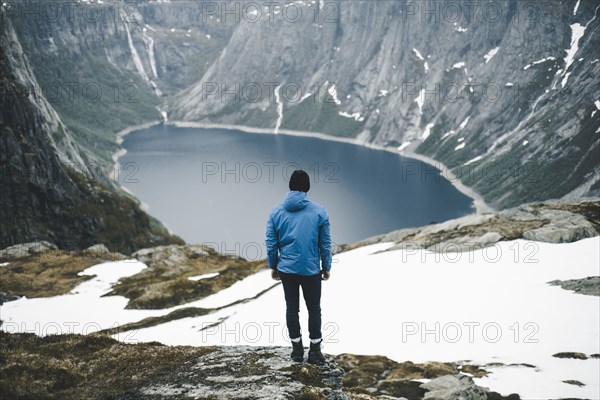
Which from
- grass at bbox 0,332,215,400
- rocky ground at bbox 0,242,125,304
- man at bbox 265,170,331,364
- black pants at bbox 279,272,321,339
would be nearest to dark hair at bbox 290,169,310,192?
man at bbox 265,170,331,364

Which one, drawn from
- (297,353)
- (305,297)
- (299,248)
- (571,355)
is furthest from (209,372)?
(571,355)

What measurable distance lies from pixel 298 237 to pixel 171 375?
4.44 metres

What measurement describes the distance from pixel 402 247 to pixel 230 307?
53.1 feet

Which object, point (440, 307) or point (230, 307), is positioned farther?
point (230, 307)

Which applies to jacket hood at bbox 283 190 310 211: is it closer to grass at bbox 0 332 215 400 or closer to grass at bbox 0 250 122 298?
grass at bbox 0 332 215 400

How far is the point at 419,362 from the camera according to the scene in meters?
21.0

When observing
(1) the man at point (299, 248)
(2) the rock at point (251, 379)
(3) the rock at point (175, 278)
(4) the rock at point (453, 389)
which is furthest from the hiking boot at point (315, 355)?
(3) the rock at point (175, 278)

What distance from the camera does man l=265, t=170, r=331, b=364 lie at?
11.8 meters

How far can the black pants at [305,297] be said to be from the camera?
11930mm

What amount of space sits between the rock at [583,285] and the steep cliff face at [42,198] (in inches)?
2938

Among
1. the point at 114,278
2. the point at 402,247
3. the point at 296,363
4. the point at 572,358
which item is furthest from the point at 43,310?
the point at 572,358

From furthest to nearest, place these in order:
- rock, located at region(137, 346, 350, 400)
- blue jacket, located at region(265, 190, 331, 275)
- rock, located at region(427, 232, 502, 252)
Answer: rock, located at region(427, 232, 502, 252)
blue jacket, located at region(265, 190, 331, 275)
rock, located at region(137, 346, 350, 400)

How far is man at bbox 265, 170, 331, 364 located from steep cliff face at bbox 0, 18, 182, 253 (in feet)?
248

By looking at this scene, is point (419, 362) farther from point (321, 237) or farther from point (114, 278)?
point (114, 278)
